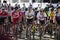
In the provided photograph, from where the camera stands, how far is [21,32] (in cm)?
1420

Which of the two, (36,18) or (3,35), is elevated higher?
(3,35)

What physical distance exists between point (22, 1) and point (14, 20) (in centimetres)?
1210

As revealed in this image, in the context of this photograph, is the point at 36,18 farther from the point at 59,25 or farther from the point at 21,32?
the point at 59,25

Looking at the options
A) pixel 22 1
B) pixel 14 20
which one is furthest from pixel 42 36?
pixel 22 1

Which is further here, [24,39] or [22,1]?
[22,1]

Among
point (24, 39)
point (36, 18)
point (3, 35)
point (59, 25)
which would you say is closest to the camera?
point (3, 35)

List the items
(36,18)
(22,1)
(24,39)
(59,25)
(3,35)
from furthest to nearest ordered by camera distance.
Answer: (22,1) < (36,18) < (24,39) < (59,25) < (3,35)

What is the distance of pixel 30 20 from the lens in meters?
13.4

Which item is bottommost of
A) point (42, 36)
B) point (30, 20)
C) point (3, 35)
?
point (42, 36)

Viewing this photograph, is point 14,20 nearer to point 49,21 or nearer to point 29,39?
point 29,39

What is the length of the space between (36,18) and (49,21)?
4.17 ft

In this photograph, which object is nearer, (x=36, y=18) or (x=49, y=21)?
(x=36, y=18)

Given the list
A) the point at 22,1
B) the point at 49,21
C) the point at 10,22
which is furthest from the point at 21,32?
the point at 22,1

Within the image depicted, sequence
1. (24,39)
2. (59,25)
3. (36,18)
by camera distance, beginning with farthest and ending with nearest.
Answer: (36,18), (24,39), (59,25)
